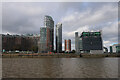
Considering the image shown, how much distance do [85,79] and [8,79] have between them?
1543 cm

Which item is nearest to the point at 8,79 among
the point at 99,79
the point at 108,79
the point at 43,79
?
the point at 43,79

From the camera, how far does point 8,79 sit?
73.5 ft

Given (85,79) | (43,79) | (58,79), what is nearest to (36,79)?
(43,79)

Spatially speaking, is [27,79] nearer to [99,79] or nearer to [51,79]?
[51,79]

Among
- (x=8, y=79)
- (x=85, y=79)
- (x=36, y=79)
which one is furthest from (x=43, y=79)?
(x=85, y=79)

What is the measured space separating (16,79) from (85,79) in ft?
45.4

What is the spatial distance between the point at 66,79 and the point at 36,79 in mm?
6016

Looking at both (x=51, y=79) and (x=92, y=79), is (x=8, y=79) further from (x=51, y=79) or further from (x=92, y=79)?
(x=92, y=79)

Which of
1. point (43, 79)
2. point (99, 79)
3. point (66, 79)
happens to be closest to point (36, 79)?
point (43, 79)

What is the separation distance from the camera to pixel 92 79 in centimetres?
2250

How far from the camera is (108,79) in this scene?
75.5 feet

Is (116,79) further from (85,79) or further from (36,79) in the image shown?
(36,79)

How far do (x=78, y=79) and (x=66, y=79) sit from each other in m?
2.41

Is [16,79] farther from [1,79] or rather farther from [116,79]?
[116,79]
